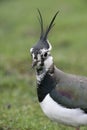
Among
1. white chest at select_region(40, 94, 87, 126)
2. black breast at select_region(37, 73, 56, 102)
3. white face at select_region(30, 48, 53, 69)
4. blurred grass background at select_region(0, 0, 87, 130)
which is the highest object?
white face at select_region(30, 48, 53, 69)

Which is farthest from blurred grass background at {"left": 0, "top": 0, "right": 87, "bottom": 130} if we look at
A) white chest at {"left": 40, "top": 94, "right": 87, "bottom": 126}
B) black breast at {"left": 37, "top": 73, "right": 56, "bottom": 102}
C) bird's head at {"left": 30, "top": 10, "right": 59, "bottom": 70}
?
bird's head at {"left": 30, "top": 10, "right": 59, "bottom": 70}

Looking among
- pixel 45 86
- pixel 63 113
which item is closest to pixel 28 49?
pixel 45 86

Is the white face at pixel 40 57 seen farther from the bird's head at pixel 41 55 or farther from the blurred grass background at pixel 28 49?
the blurred grass background at pixel 28 49

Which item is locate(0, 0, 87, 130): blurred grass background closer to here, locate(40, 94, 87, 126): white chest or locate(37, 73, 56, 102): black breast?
locate(37, 73, 56, 102): black breast

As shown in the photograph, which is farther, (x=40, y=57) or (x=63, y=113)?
(x=40, y=57)

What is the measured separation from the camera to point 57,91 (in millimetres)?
8055

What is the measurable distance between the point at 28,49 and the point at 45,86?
529 inches

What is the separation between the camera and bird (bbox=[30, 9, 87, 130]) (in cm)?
786

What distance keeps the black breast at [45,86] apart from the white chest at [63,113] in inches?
5.1

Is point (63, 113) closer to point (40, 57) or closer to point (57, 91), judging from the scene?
point (57, 91)

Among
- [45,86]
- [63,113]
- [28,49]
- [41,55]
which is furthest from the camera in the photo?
[28,49]

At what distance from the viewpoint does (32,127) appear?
9.70m

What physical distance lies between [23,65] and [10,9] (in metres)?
13.8

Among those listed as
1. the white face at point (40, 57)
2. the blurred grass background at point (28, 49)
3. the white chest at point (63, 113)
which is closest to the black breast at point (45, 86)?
the white chest at point (63, 113)
